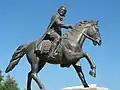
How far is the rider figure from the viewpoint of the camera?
13.0m

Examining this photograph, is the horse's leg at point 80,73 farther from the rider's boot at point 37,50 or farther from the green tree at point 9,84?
the green tree at point 9,84

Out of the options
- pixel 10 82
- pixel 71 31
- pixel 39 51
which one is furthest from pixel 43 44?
pixel 10 82

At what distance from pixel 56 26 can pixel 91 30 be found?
130 centimetres

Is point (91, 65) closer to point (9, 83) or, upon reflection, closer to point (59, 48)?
point (59, 48)

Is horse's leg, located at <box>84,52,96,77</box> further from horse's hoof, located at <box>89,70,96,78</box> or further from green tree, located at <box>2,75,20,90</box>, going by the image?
green tree, located at <box>2,75,20,90</box>

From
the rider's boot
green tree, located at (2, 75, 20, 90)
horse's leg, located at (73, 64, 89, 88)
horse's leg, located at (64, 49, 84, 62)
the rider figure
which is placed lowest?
green tree, located at (2, 75, 20, 90)

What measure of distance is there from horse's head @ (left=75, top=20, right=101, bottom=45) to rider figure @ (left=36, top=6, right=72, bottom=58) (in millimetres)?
515

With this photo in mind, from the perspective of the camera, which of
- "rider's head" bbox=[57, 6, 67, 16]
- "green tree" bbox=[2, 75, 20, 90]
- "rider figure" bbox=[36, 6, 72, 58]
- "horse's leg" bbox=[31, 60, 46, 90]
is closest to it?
"horse's leg" bbox=[31, 60, 46, 90]

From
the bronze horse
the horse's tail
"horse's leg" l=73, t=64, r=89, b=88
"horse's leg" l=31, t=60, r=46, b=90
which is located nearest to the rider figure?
the bronze horse

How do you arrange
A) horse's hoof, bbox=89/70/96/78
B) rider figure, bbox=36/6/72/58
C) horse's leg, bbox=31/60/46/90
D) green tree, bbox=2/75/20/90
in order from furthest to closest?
green tree, bbox=2/75/20/90, rider figure, bbox=36/6/72/58, horse's hoof, bbox=89/70/96/78, horse's leg, bbox=31/60/46/90

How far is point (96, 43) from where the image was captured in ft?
44.2

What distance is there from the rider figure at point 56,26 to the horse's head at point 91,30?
0.52 m

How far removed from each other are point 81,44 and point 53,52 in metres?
1.07

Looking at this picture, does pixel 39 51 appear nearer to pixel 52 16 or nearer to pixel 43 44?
pixel 43 44
